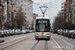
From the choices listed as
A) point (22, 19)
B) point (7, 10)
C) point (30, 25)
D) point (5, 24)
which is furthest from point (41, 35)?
point (30, 25)

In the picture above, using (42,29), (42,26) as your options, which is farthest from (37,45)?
(42,26)

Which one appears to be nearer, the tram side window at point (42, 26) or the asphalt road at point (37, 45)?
the asphalt road at point (37, 45)

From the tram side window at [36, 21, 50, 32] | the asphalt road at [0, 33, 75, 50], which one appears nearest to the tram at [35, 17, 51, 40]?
the tram side window at [36, 21, 50, 32]

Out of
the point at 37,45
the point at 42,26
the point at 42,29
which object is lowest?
the point at 37,45

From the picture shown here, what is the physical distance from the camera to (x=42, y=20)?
98.7ft

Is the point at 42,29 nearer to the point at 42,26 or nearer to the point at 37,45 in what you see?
the point at 42,26

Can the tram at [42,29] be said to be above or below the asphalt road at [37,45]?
above

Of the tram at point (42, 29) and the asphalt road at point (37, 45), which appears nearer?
the asphalt road at point (37, 45)

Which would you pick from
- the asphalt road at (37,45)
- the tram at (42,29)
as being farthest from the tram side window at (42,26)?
the asphalt road at (37,45)

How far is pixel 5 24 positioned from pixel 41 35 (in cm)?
3620

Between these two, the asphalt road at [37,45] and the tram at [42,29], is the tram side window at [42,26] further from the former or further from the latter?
the asphalt road at [37,45]

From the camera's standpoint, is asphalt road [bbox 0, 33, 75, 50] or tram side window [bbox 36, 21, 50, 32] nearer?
asphalt road [bbox 0, 33, 75, 50]

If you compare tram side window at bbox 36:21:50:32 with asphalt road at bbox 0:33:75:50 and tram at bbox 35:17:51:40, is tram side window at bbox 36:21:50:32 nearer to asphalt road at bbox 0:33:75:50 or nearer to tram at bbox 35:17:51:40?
tram at bbox 35:17:51:40

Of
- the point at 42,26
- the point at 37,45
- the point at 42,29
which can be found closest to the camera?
the point at 37,45
